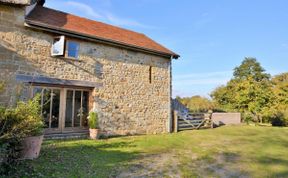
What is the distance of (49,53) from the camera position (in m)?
9.93

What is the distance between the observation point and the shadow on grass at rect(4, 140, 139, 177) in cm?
516

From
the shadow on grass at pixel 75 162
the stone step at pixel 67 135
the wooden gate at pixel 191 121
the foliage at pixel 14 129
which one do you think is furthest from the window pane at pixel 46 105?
the wooden gate at pixel 191 121

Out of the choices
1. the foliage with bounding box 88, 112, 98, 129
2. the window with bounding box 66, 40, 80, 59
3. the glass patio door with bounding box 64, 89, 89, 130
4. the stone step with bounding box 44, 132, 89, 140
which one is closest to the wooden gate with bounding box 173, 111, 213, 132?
the foliage with bounding box 88, 112, 98, 129

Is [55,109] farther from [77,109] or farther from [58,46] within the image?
[58,46]

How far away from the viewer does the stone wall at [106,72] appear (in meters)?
8.97

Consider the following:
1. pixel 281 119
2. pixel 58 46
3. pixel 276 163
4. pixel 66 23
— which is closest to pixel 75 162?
pixel 58 46

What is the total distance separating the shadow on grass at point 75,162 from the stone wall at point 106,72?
3037 mm

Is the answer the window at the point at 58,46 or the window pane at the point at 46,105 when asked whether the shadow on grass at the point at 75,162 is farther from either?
the window at the point at 58,46

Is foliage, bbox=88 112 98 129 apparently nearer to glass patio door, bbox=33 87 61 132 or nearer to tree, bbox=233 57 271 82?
glass patio door, bbox=33 87 61 132

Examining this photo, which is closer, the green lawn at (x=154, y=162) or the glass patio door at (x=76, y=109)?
the green lawn at (x=154, y=162)

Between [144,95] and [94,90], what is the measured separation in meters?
3.22

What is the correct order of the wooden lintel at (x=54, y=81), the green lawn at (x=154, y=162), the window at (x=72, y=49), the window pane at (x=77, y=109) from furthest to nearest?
1. the window pane at (x=77, y=109)
2. the window at (x=72, y=49)
3. the wooden lintel at (x=54, y=81)
4. the green lawn at (x=154, y=162)

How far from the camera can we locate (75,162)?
Answer: 6.28m

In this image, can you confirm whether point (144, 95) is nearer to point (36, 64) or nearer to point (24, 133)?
point (36, 64)
